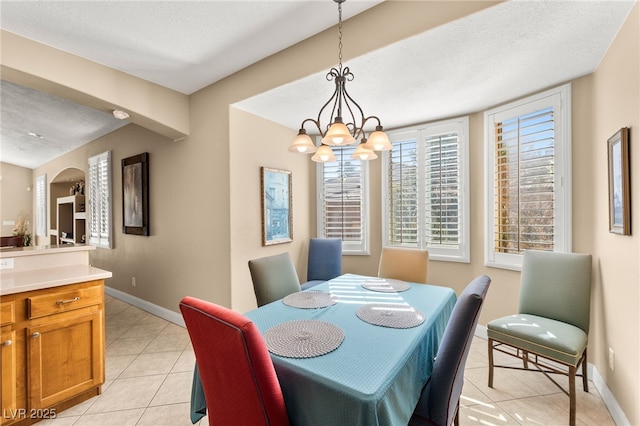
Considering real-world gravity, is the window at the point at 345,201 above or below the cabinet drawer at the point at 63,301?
above

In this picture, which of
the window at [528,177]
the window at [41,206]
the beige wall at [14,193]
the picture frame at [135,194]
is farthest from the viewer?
the beige wall at [14,193]

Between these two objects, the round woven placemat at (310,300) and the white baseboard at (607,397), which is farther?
the round woven placemat at (310,300)

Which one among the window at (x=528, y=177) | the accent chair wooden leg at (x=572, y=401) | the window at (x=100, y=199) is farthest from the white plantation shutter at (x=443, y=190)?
the window at (x=100, y=199)

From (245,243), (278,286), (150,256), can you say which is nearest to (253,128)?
(245,243)

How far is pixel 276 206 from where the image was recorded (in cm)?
336

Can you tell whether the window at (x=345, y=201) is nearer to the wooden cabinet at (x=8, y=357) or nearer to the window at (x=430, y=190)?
the window at (x=430, y=190)

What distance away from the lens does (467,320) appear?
1.17 m

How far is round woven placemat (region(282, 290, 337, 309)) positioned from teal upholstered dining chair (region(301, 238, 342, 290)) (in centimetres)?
137

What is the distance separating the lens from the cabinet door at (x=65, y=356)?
1.73 metres

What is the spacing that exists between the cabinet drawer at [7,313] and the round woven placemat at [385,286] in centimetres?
232

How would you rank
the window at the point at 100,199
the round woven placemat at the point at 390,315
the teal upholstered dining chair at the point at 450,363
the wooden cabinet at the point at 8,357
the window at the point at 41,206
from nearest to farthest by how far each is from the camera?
1. the teal upholstered dining chair at the point at 450,363
2. the round woven placemat at the point at 390,315
3. the wooden cabinet at the point at 8,357
4. the window at the point at 100,199
5. the window at the point at 41,206

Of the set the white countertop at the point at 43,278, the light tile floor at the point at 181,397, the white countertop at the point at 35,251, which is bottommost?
the light tile floor at the point at 181,397

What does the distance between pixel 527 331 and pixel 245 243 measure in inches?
101

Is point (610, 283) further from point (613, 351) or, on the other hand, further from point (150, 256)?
point (150, 256)
